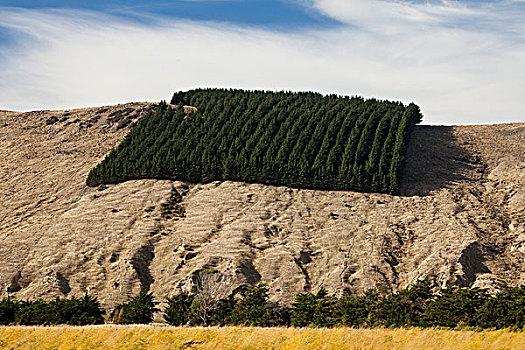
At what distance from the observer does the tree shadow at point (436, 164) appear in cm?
7056

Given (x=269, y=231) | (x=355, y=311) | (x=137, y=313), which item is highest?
(x=269, y=231)

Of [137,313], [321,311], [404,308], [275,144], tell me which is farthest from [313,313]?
[275,144]

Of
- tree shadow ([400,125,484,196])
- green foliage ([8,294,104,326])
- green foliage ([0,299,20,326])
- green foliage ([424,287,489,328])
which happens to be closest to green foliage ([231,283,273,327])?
green foliage ([8,294,104,326])

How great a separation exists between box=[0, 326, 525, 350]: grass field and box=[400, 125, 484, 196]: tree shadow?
159 ft

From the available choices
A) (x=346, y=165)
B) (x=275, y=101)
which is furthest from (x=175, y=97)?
(x=346, y=165)

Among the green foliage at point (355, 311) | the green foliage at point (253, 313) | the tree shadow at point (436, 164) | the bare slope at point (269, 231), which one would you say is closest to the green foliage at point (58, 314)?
the bare slope at point (269, 231)

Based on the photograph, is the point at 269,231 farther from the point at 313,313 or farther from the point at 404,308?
the point at 404,308

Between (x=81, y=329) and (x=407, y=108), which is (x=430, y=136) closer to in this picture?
(x=407, y=108)

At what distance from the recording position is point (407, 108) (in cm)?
8500

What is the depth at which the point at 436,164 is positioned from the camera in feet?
249

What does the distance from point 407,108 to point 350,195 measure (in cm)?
2476

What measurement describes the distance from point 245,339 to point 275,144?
55.2 metres

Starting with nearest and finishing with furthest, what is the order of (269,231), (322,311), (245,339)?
1. (245,339)
2. (322,311)
3. (269,231)

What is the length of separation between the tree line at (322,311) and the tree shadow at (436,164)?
27.7 m
